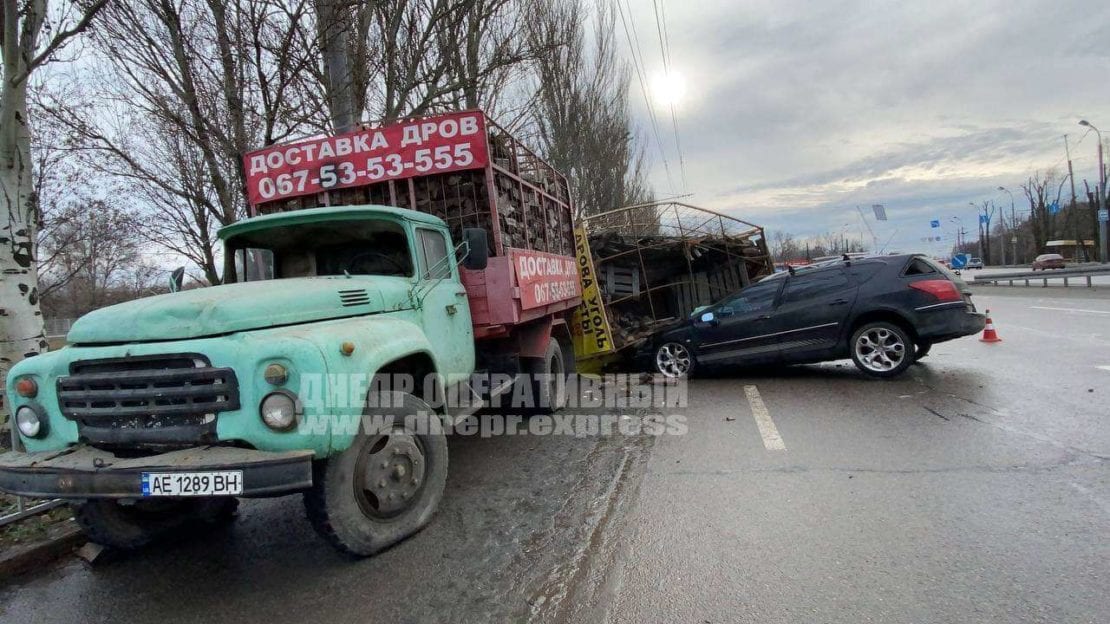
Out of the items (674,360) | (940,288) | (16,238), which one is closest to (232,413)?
(16,238)

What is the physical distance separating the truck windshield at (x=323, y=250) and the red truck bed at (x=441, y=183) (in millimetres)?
832

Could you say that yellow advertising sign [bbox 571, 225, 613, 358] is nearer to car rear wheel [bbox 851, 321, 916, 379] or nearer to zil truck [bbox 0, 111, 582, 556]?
car rear wheel [bbox 851, 321, 916, 379]

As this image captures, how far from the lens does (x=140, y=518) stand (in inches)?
147

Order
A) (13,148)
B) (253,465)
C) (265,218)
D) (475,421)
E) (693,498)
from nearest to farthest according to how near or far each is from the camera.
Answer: (253,465) → (693,498) → (265,218) → (13,148) → (475,421)

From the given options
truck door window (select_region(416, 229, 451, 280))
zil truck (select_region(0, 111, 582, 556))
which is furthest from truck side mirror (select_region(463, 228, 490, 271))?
truck door window (select_region(416, 229, 451, 280))

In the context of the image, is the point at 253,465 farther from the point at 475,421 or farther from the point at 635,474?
the point at 475,421

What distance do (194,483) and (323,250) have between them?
2.51 m

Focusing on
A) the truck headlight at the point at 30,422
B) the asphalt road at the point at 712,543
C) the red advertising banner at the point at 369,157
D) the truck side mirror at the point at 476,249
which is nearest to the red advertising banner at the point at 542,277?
the truck side mirror at the point at 476,249

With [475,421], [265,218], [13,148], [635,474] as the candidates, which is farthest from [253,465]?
[13,148]

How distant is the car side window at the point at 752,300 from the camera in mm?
8305

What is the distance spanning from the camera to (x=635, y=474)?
186 inches

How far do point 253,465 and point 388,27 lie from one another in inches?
353

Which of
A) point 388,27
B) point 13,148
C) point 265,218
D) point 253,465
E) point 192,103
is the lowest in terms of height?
point 253,465

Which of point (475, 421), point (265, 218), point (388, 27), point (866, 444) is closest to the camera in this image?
point (265, 218)
